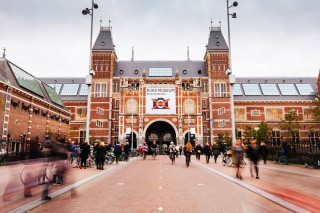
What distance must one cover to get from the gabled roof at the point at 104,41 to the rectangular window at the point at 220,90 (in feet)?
73.8

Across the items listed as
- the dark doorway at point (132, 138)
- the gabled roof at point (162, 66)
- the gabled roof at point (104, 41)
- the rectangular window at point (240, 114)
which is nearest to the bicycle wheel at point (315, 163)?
the dark doorway at point (132, 138)

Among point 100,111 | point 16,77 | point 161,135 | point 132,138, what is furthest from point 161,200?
point 100,111

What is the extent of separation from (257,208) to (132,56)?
65673mm

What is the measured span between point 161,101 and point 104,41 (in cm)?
1920

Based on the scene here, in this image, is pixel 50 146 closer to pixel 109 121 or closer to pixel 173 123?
pixel 173 123

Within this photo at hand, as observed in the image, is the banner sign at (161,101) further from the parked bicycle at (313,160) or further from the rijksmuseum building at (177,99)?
the parked bicycle at (313,160)

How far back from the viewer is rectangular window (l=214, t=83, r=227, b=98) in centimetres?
5453

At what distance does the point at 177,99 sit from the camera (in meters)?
49.4

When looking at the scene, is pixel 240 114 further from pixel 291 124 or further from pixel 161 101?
pixel 161 101

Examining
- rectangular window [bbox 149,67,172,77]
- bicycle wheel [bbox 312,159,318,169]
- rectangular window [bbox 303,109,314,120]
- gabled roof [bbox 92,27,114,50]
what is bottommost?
bicycle wheel [bbox 312,159,318,169]

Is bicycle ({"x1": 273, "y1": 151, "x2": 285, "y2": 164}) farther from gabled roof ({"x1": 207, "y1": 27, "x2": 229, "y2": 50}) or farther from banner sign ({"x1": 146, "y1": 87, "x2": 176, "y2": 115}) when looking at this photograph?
gabled roof ({"x1": 207, "y1": 27, "x2": 229, "y2": 50})

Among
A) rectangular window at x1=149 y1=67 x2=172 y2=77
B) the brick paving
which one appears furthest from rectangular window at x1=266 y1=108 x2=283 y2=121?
the brick paving

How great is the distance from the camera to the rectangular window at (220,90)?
54.5 m

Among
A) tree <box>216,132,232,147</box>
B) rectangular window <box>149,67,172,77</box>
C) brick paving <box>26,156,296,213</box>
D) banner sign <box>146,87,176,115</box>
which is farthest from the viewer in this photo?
rectangular window <box>149,67,172,77</box>
